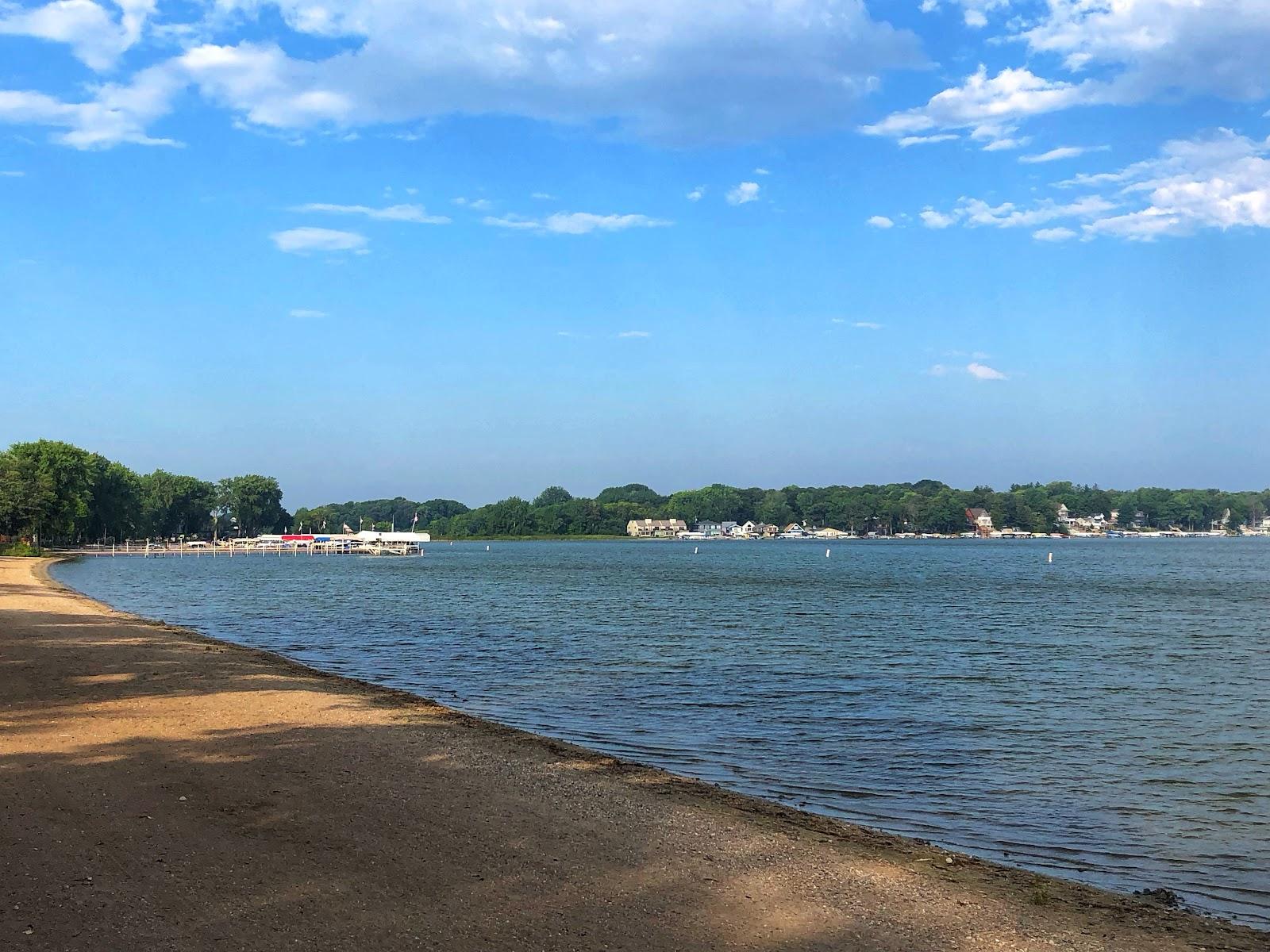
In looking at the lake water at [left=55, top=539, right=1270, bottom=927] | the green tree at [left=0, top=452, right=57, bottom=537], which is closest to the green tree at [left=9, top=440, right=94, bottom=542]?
the green tree at [left=0, top=452, right=57, bottom=537]

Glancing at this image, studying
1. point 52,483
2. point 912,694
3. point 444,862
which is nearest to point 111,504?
point 52,483

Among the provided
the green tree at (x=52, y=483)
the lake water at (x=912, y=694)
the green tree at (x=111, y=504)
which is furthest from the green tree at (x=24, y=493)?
the lake water at (x=912, y=694)

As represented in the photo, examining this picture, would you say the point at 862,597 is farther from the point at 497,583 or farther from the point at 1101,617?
the point at 497,583

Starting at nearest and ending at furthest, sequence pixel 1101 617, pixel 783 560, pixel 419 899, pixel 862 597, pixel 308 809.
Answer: pixel 419 899, pixel 308 809, pixel 1101 617, pixel 862 597, pixel 783 560

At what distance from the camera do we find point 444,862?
9297mm

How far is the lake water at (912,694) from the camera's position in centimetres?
1277

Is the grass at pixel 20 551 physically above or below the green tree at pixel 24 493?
below

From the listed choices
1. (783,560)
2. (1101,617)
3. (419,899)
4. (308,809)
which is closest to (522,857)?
(419,899)

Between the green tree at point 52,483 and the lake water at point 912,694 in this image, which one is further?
the green tree at point 52,483

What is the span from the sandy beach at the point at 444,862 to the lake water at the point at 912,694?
169cm

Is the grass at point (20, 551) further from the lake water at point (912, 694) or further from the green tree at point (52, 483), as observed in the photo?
the lake water at point (912, 694)

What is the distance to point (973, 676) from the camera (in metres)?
26.9

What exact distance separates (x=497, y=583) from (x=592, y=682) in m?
56.4

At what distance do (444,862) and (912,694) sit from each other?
16.5 metres
